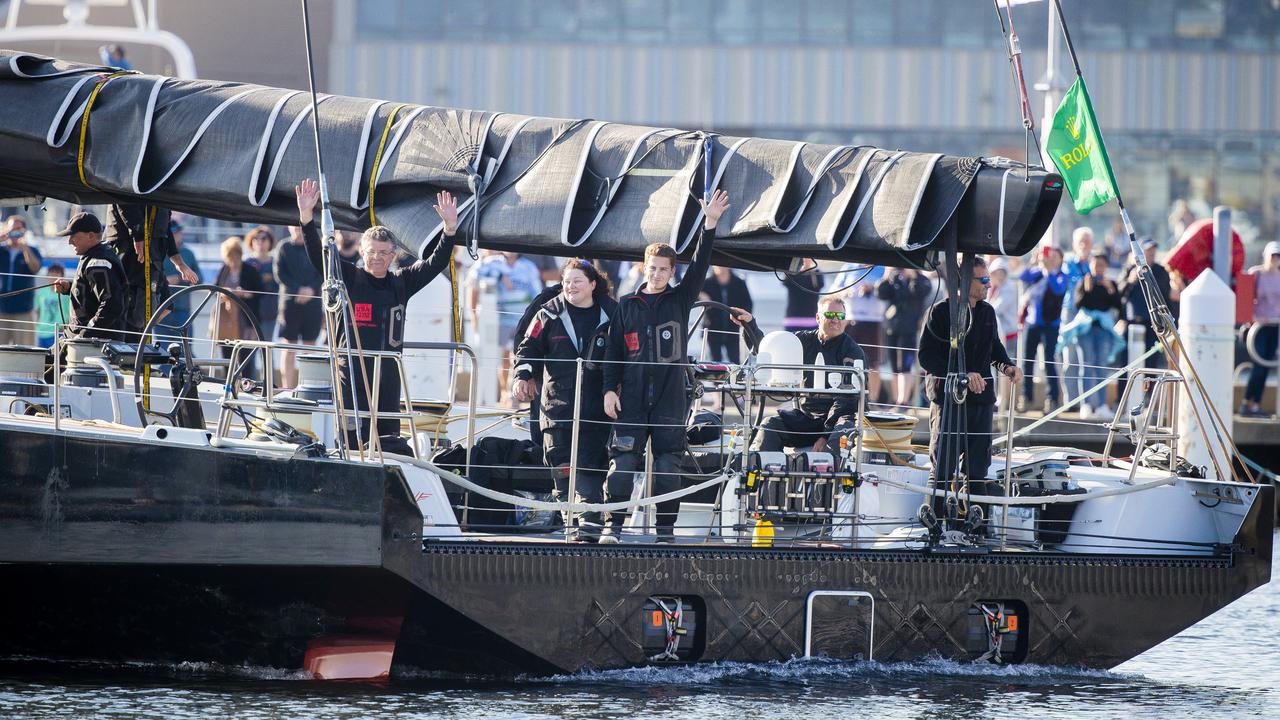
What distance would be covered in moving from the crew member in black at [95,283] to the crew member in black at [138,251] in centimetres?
11

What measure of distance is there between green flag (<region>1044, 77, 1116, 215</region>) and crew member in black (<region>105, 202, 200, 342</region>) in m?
5.33

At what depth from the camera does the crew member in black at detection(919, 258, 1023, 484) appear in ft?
33.6

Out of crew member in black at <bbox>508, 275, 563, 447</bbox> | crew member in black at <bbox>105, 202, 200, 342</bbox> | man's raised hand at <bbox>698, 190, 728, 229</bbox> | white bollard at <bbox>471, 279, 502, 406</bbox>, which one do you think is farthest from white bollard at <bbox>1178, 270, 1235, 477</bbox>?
crew member in black at <bbox>105, 202, 200, 342</bbox>

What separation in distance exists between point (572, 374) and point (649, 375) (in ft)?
1.71

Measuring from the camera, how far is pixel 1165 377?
1040 centimetres

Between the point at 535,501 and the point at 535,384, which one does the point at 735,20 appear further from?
the point at 535,501

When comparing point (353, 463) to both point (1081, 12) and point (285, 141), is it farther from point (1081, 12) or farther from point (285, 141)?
point (1081, 12)

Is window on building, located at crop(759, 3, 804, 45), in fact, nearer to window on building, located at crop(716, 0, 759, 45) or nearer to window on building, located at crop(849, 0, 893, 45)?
window on building, located at crop(716, 0, 759, 45)

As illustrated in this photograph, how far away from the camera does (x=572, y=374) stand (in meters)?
9.97

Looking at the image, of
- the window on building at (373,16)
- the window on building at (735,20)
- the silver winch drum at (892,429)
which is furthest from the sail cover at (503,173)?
the window on building at (735,20)

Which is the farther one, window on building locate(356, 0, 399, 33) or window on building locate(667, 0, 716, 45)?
window on building locate(667, 0, 716, 45)

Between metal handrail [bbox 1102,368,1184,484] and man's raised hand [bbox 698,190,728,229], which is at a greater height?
man's raised hand [bbox 698,190,728,229]

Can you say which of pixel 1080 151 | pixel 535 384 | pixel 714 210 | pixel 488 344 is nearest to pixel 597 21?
pixel 488 344

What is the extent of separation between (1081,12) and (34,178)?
31.6 meters
